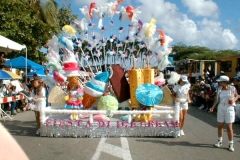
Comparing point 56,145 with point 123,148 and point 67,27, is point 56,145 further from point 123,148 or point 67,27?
point 67,27

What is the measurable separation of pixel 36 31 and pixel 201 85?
1003 cm

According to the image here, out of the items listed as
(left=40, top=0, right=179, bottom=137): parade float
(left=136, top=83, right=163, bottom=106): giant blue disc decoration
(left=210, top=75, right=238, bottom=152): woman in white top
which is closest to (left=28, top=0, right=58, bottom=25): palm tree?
Result: (left=40, top=0, right=179, bottom=137): parade float

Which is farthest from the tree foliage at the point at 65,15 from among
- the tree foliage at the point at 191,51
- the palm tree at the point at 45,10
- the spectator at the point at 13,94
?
the tree foliage at the point at 191,51

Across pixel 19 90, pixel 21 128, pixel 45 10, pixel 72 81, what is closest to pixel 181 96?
pixel 72 81

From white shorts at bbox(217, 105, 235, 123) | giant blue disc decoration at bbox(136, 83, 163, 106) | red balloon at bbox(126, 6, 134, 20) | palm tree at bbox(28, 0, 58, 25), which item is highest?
palm tree at bbox(28, 0, 58, 25)

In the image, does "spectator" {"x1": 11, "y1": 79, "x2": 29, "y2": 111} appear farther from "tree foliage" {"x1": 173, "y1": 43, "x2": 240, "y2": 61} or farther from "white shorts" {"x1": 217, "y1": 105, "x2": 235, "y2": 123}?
"tree foliage" {"x1": 173, "y1": 43, "x2": 240, "y2": 61}

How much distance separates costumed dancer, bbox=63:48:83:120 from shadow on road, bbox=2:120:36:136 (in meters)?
1.38

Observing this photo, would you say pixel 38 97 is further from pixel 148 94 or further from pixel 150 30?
pixel 150 30

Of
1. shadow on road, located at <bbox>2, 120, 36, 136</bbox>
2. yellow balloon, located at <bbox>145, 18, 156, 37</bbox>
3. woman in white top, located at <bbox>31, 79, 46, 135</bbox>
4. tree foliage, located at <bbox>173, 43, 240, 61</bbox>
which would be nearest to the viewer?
woman in white top, located at <bbox>31, 79, 46, 135</bbox>

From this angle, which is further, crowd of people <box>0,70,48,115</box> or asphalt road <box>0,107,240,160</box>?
crowd of people <box>0,70,48,115</box>

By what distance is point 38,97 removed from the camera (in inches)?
337

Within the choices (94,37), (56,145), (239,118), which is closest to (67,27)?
(94,37)

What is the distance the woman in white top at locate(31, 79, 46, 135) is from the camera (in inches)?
324

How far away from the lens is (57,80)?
31.3 feet
